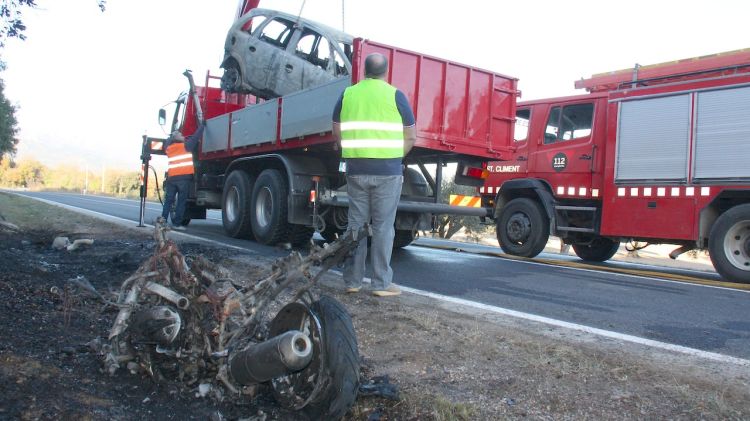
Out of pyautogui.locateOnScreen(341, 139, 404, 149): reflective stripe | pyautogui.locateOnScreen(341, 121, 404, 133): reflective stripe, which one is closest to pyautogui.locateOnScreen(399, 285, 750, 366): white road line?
pyautogui.locateOnScreen(341, 139, 404, 149): reflective stripe

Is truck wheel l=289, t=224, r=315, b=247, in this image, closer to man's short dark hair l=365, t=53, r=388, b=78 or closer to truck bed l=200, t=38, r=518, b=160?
truck bed l=200, t=38, r=518, b=160

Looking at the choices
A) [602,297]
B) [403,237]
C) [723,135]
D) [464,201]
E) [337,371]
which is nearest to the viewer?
[337,371]

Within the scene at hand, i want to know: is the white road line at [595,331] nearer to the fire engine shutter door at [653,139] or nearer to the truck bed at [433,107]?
the truck bed at [433,107]

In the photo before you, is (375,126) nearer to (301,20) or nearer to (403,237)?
(403,237)

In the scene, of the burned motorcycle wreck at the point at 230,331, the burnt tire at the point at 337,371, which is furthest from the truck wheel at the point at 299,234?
the burnt tire at the point at 337,371

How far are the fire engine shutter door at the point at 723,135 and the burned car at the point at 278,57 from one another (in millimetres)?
5174

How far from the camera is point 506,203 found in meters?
9.83

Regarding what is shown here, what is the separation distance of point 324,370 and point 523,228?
7176mm

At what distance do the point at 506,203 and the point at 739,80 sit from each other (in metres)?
3.70

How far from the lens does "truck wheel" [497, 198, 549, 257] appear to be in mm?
9039

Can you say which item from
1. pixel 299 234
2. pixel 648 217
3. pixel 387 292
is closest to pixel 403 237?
pixel 299 234

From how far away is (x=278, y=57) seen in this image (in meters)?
9.61

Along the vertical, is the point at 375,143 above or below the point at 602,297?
above

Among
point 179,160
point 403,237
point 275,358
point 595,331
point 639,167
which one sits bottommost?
point 595,331
